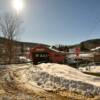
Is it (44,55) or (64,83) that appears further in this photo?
(44,55)

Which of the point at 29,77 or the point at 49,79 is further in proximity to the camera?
the point at 29,77

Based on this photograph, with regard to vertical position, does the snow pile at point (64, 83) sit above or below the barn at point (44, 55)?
below

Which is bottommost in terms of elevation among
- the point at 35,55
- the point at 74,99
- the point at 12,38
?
the point at 74,99

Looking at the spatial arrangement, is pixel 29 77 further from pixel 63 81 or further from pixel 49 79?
pixel 63 81

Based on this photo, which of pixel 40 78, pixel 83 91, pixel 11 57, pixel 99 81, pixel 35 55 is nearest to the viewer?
pixel 83 91

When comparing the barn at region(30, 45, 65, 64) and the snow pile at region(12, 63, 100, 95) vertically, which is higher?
the barn at region(30, 45, 65, 64)

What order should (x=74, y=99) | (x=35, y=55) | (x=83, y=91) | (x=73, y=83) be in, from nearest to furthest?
1. (x=74, y=99)
2. (x=83, y=91)
3. (x=73, y=83)
4. (x=35, y=55)

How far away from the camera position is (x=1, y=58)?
158 feet

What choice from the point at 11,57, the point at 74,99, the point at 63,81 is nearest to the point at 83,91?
the point at 74,99

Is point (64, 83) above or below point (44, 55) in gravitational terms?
below

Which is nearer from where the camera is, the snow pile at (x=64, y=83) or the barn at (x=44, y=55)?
the snow pile at (x=64, y=83)

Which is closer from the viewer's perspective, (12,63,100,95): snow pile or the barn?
(12,63,100,95): snow pile

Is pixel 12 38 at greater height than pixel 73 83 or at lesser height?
greater

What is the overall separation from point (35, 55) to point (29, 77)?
18303 millimetres
